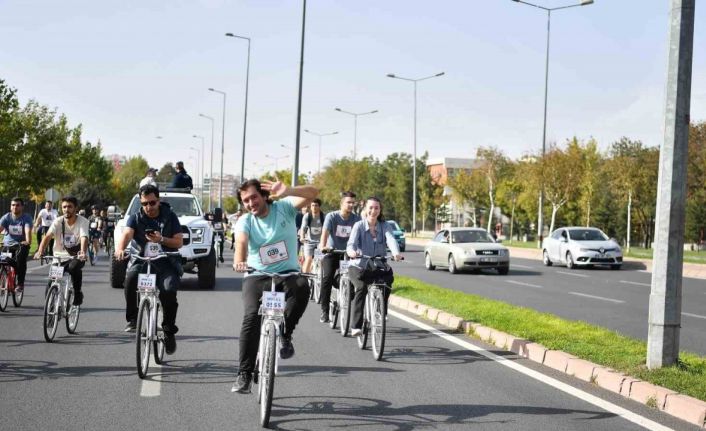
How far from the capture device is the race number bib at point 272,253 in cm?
678

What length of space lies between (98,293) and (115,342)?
710cm

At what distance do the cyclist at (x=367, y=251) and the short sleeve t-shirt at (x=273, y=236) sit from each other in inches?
119

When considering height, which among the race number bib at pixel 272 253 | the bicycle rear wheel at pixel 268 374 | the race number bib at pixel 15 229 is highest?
the race number bib at pixel 272 253

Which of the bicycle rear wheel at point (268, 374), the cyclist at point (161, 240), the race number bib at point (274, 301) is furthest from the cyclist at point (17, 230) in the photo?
the bicycle rear wheel at point (268, 374)

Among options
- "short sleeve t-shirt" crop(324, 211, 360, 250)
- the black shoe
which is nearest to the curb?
"short sleeve t-shirt" crop(324, 211, 360, 250)

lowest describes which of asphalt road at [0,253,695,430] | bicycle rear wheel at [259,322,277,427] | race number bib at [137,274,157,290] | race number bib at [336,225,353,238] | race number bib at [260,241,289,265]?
asphalt road at [0,253,695,430]

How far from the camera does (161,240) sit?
8.50 meters

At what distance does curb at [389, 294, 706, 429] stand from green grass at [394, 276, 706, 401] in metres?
0.13

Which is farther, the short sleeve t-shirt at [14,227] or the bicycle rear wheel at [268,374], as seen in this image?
the short sleeve t-shirt at [14,227]

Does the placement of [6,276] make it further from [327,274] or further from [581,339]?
[581,339]

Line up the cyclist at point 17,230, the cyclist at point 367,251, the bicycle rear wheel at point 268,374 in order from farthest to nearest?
1. the cyclist at point 17,230
2. the cyclist at point 367,251
3. the bicycle rear wheel at point 268,374

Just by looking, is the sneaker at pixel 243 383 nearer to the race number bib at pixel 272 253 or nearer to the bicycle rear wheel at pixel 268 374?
the bicycle rear wheel at pixel 268 374

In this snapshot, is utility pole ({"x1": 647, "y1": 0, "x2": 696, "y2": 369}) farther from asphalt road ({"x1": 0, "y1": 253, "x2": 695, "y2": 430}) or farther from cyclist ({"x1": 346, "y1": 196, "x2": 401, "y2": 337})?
cyclist ({"x1": 346, "y1": 196, "x2": 401, "y2": 337})

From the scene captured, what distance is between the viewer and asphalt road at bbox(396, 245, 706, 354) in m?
13.6
